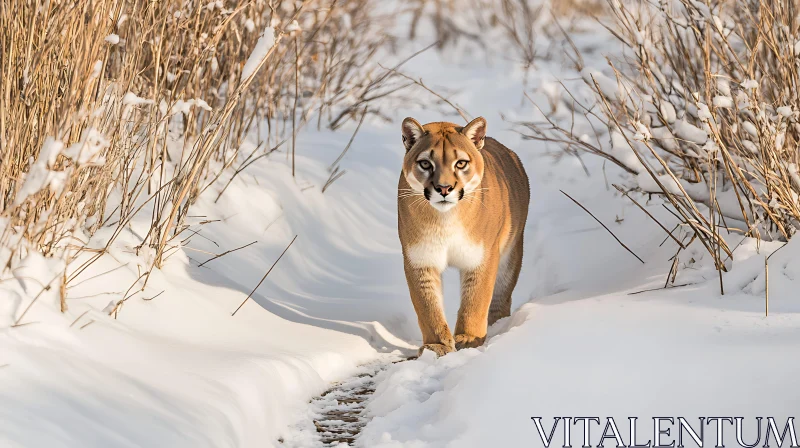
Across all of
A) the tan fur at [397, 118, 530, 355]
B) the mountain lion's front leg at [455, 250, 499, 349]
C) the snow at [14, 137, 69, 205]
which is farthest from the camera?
the mountain lion's front leg at [455, 250, 499, 349]

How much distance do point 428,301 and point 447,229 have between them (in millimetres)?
341

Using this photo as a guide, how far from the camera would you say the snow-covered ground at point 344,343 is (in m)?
2.54

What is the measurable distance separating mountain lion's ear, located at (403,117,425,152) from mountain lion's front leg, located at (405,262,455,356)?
598mm

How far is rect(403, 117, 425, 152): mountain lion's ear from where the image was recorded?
420cm

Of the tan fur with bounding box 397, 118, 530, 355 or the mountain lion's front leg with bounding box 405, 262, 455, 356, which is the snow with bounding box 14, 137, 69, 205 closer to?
the tan fur with bounding box 397, 118, 530, 355

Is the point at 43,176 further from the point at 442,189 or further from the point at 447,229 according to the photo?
the point at 447,229

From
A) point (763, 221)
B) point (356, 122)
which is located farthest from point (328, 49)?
point (763, 221)

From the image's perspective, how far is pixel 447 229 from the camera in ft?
13.5

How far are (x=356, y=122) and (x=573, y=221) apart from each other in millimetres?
2510

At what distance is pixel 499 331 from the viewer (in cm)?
437

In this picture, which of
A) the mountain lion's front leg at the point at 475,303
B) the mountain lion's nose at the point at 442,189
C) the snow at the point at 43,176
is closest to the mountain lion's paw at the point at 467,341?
the mountain lion's front leg at the point at 475,303

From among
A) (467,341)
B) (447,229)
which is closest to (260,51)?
(447,229)

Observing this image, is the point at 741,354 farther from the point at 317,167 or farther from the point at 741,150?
the point at 317,167

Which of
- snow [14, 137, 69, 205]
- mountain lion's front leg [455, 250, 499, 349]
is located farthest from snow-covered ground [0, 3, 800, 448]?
snow [14, 137, 69, 205]
